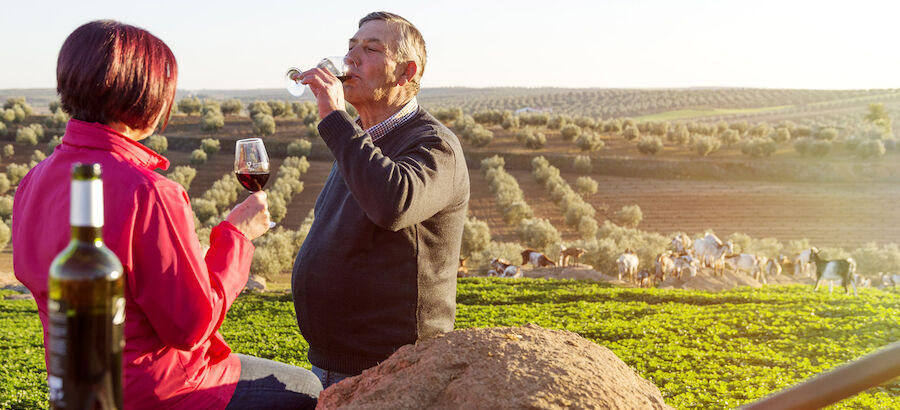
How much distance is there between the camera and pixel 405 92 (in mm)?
3553

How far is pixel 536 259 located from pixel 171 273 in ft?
85.0

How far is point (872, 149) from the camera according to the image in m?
56.0

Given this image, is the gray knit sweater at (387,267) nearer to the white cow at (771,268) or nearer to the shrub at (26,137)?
the white cow at (771,268)

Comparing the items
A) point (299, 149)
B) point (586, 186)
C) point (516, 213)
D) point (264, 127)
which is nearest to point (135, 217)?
point (516, 213)

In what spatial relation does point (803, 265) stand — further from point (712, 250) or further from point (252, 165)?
point (252, 165)

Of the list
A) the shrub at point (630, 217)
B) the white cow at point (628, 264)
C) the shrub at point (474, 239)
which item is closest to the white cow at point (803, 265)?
the white cow at point (628, 264)

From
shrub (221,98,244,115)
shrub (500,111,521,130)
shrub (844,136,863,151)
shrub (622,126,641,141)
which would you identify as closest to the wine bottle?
shrub (622,126,641,141)

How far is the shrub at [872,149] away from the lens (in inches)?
2197

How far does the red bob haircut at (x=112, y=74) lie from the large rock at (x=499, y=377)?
1.14 metres

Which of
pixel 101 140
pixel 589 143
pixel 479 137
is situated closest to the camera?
pixel 101 140

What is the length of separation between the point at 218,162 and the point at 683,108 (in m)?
88.9

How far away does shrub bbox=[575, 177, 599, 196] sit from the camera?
46281 mm

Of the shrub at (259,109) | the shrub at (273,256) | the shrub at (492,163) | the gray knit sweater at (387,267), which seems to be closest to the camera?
the gray knit sweater at (387,267)

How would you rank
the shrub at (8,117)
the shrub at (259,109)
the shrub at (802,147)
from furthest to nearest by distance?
the shrub at (259,109), the shrub at (8,117), the shrub at (802,147)
